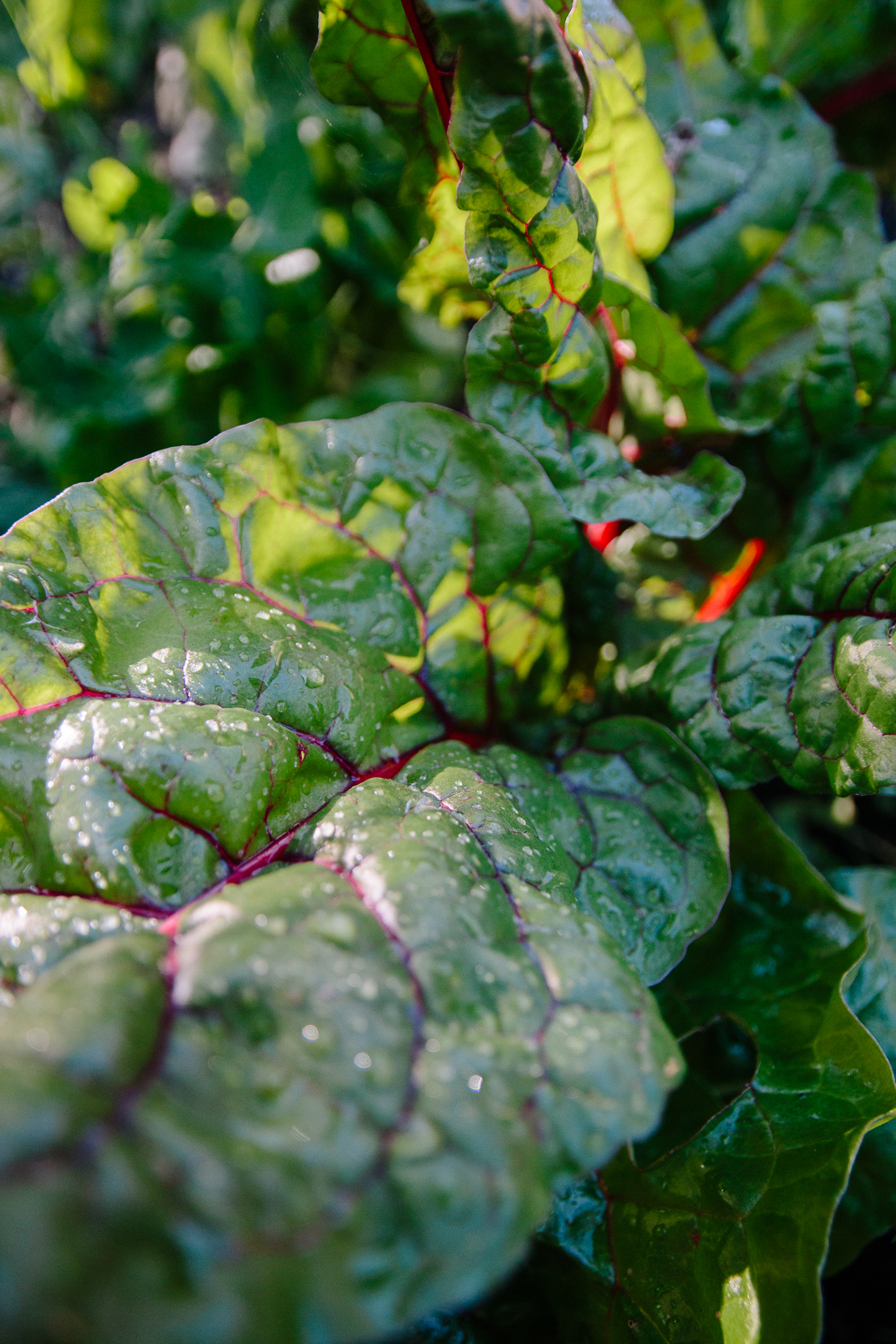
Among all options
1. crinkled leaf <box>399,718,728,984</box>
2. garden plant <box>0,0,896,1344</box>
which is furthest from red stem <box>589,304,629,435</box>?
crinkled leaf <box>399,718,728,984</box>

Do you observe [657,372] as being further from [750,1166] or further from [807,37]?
[750,1166]

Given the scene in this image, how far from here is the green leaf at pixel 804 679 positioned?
0.91 metres

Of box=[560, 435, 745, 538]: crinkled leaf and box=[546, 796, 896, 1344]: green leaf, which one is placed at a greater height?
→ box=[560, 435, 745, 538]: crinkled leaf

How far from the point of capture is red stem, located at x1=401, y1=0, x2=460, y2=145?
0.92 m

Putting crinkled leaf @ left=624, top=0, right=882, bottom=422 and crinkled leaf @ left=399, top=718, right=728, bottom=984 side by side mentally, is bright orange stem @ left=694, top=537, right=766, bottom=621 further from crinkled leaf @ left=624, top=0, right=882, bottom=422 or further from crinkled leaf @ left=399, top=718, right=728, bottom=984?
crinkled leaf @ left=399, top=718, right=728, bottom=984

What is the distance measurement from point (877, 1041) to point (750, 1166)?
0.86ft

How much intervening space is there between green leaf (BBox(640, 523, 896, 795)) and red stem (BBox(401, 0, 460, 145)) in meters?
0.73

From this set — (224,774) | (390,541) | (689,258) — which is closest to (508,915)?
(224,774)

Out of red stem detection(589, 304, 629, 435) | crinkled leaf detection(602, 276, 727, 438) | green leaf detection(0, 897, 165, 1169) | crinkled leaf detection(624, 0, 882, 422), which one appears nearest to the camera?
green leaf detection(0, 897, 165, 1169)

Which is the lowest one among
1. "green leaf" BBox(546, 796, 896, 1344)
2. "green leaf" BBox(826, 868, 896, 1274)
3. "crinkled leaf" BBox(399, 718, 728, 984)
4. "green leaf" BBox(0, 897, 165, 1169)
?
"green leaf" BBox(826, 868, 896, 1274)

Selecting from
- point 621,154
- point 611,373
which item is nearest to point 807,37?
point 621,154

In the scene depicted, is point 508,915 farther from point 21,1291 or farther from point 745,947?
point 745,947

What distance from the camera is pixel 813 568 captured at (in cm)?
109

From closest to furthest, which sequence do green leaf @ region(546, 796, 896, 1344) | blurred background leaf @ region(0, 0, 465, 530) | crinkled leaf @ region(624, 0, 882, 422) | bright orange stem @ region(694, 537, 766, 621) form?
green leaf @ region(546, 796, 896, 1344) < crinkled leaf @ region(624, 0, 882, 422) < bright orange stem @ region(694, 537, 766, 621) < blurred background leaf @ region(0, 0, 465, 530)
